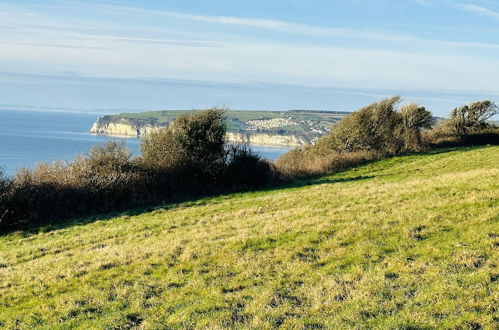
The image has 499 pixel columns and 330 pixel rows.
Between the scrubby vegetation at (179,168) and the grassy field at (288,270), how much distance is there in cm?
731

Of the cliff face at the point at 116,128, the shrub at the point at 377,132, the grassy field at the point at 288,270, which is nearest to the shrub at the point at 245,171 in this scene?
the shrub at the point at 377,132

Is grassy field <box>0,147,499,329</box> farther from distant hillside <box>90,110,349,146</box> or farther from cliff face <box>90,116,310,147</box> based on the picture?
distant hillside <box>90,110,349,146</box>

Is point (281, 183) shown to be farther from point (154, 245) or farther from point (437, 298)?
point (437, 298)

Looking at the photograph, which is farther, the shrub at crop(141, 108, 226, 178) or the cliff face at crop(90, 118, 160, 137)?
the cliff face at crop(90, 118, 160, 137)

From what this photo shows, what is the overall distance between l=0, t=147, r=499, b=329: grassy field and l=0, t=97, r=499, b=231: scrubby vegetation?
7315 millimetres

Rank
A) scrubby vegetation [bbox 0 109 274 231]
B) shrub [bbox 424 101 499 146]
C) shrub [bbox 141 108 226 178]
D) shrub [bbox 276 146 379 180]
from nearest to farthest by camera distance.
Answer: scrubby vegetation [bbox 0 109 274 231] < shrub [bbox 141 108 226 178] < shrub [bbox 276 146 379 180] < shrub [bbox 424 101 499 146]

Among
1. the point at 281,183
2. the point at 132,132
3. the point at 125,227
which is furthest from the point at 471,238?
the point at 132,132

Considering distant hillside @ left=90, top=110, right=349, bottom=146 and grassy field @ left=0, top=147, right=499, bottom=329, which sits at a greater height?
distant hillside @ left=90, top=110, right=349, bottom=146

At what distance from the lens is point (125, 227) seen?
19.3m

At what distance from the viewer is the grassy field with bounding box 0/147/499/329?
823 centimetres

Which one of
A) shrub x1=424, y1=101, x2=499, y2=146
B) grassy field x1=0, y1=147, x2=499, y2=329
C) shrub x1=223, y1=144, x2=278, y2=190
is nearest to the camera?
grassy field x1=0, y1=147, x2=499, y2=329

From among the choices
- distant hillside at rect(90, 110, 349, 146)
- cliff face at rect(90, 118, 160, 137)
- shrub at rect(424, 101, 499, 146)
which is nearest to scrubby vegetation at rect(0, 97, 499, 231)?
shrub at rect(424, 101, 499, 146)

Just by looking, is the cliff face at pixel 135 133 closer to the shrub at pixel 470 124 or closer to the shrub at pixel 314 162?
the shrub at pixel 470 124

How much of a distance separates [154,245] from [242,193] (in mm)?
14875
